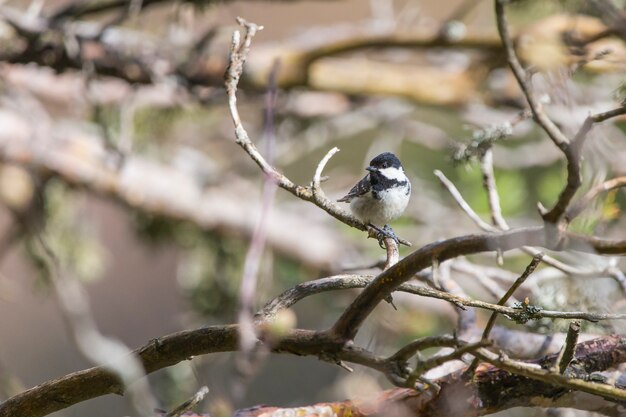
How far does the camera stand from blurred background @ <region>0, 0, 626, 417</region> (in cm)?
246

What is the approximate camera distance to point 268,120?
4.23 ft

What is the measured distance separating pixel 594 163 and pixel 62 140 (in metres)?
2.07

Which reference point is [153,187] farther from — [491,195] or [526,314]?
[526,314]

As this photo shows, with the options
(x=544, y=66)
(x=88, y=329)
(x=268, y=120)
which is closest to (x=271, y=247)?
(x=88, y=329)

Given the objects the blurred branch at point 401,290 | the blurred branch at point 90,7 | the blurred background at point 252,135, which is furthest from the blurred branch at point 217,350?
the blurred branch at point 90,7

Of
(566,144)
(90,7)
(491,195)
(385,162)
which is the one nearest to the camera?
(566,144)

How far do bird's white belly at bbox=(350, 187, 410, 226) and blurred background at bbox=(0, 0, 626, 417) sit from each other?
417 mm

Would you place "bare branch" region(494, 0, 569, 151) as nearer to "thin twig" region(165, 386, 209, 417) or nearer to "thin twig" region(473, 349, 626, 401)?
"thin twig" region(473, 349, 626, 401)

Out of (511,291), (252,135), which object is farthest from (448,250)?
(252,135)

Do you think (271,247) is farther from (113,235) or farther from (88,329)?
(113,235)

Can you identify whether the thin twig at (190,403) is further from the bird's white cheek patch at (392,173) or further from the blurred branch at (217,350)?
the bird's white cheek patch at (392,173)

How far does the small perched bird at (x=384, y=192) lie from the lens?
1.50 metres

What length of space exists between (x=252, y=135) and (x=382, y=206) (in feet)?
6.58

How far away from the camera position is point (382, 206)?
151 cm
